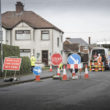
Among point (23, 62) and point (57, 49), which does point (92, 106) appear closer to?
point (23, 62)

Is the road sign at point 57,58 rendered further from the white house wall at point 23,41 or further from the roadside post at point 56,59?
the white house wall at point 23,41

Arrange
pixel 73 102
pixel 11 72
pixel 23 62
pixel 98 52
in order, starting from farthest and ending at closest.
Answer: pixel 98 52 < pixel 23 62 < pixel 11 72 < pixel 73 102

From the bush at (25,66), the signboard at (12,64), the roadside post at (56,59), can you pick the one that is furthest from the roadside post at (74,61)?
the bush at (25,66)

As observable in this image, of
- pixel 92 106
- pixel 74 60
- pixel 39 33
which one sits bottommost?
pixel 92 106

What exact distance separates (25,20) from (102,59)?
19.1 metres

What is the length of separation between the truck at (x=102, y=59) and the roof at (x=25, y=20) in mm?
15082

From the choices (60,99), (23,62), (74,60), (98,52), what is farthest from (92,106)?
(98,52)

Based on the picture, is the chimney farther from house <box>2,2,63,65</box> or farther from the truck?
the truck

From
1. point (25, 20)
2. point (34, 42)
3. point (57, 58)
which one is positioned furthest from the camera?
point (25, 20)

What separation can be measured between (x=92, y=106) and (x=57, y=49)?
42.7 meters

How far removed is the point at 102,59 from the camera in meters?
33.1

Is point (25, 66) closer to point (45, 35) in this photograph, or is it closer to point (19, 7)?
point (45, 35)

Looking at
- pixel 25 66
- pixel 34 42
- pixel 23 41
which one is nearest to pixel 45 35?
pixel 34 42

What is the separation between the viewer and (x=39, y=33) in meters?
47.8
